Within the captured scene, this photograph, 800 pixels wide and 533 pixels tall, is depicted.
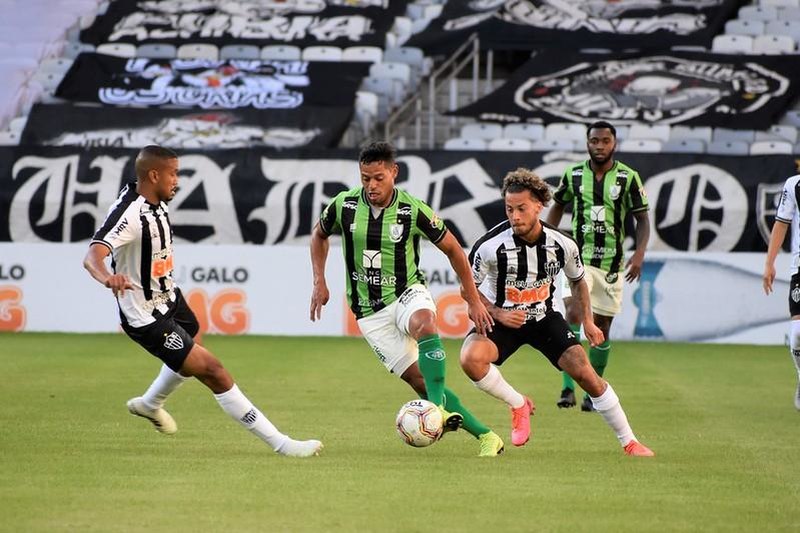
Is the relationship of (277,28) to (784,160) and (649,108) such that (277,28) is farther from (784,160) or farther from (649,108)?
(784,160)

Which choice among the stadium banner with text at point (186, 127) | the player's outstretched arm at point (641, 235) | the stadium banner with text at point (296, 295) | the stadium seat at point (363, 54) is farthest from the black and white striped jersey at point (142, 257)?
the stadium seat at point (363, 54)

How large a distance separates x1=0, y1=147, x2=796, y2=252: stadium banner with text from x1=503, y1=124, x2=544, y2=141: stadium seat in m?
2.30

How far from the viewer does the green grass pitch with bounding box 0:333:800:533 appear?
6133 millimetres

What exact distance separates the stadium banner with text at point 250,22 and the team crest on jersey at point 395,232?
16948 mm

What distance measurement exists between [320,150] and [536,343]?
38.6 ft

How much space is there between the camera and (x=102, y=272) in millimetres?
7504

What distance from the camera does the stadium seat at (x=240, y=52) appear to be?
81.5 ft

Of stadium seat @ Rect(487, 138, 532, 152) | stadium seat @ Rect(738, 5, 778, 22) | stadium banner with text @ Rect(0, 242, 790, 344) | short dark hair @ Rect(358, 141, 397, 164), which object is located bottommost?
stadium banner with text @ Rect(0, 242, 790, 344)

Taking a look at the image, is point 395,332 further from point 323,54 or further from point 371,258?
point 323,54

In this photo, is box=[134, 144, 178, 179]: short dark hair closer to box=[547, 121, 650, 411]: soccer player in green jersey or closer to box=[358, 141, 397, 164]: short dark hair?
box=[358, 141, 397, 164]: short dark hair

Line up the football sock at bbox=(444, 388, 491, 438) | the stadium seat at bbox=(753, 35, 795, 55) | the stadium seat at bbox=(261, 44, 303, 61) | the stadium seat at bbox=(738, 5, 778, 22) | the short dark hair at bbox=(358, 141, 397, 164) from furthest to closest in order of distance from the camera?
1. the stadium seat at bbox=(261, 44, 303, 61)
2. the stadium seat at bbox=(738, 5, 778, 22)
3. the stadium seat at bbox=(753, 35, 795, 55)
4. the football sock at bbox=(444, 388, 491, 438)
5. the short dark hair at bbox=(358, 141, 397, 164)

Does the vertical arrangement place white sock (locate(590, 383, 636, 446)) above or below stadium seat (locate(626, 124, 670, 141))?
above

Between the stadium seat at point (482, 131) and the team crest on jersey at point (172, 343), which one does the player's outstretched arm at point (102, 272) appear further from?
the stadium seat at point (482, 131)

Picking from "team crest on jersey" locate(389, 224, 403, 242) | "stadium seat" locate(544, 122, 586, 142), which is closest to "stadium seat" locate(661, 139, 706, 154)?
"stadium seat" locate(544, 122, 586, 142)
